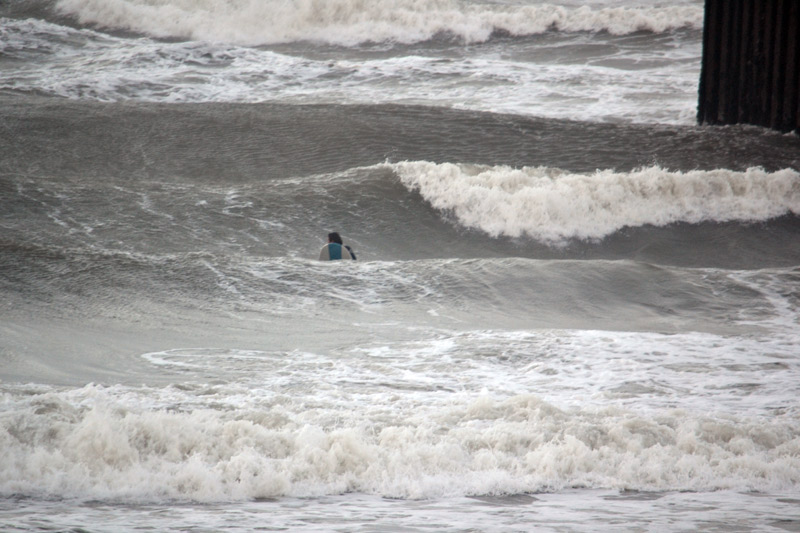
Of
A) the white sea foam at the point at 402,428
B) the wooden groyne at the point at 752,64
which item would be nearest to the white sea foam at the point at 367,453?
the white sea foam at the point at 402,428

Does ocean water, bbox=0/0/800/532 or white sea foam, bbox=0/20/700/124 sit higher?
white sea foam, bbox=0/20/700/124

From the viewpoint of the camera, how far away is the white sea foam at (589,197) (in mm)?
11320

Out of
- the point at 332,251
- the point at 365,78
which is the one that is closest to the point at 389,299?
the point at 332,251

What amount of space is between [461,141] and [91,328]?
28.0 feet

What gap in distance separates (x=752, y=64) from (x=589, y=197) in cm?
446

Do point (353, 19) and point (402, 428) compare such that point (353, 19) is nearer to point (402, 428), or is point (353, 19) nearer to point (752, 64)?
point (752, 64)

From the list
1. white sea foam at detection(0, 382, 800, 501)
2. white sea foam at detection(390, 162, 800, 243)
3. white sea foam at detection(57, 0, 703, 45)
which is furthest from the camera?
white sea foam at detection(57, 0, 703, 45)

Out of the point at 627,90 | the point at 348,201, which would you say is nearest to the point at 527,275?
the point at 348,201

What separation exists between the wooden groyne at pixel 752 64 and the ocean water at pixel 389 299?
1.56 ft

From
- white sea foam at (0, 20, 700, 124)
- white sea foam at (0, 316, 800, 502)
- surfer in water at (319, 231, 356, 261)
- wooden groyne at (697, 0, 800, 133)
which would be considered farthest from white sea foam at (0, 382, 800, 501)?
white sea foam at (0, 20, 700, 124)

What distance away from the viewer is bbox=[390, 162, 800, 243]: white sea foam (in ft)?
37.1

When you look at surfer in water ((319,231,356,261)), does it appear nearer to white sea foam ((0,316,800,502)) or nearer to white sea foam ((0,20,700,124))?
white sea foam ((0,316,800,502))

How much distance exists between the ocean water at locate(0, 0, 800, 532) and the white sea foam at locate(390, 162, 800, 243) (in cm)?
5

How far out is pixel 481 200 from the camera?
38.2ft
